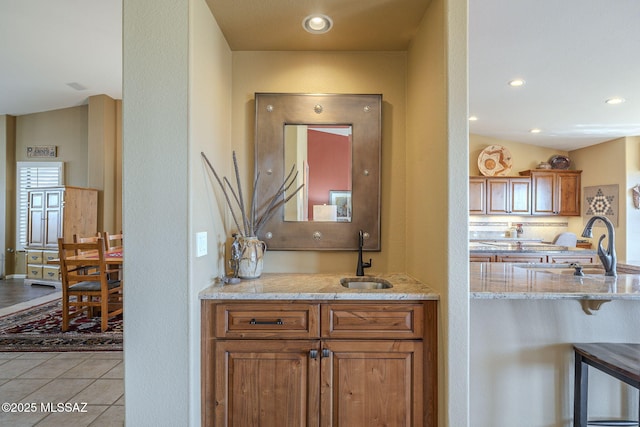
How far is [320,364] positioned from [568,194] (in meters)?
6.39

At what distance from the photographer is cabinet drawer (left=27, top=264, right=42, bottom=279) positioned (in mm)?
5973

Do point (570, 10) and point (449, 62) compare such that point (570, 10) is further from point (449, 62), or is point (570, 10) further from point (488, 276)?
point (488, 276)

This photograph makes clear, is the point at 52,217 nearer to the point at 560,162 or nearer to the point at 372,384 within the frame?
the point at 372,384

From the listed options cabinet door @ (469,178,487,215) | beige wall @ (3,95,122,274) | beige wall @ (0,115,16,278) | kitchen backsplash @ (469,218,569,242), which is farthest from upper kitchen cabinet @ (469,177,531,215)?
beige wall @ (0,115,16,278)

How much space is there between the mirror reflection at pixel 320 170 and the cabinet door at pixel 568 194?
5.67 metres

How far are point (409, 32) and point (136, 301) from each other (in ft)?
6.84

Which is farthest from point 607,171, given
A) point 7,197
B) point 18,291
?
point 7,197

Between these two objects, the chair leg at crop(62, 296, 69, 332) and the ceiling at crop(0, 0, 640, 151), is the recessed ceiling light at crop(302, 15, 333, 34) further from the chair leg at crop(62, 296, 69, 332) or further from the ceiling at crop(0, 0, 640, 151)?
the chair leg at crop(62, 296, 69, 332)

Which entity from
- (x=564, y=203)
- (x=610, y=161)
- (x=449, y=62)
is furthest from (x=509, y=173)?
(x=449, y=62)

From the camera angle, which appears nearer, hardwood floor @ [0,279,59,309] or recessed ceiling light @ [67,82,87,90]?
hardwood floor @ [0,279,59,309]

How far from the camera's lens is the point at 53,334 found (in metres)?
3.46

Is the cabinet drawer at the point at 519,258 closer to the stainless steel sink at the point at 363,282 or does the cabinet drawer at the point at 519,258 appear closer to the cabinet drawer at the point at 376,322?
the stainless steel sink at the point at 363,282

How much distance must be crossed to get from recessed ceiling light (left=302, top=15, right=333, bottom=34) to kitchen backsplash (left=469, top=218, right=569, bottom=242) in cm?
526

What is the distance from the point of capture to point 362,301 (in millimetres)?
1562
